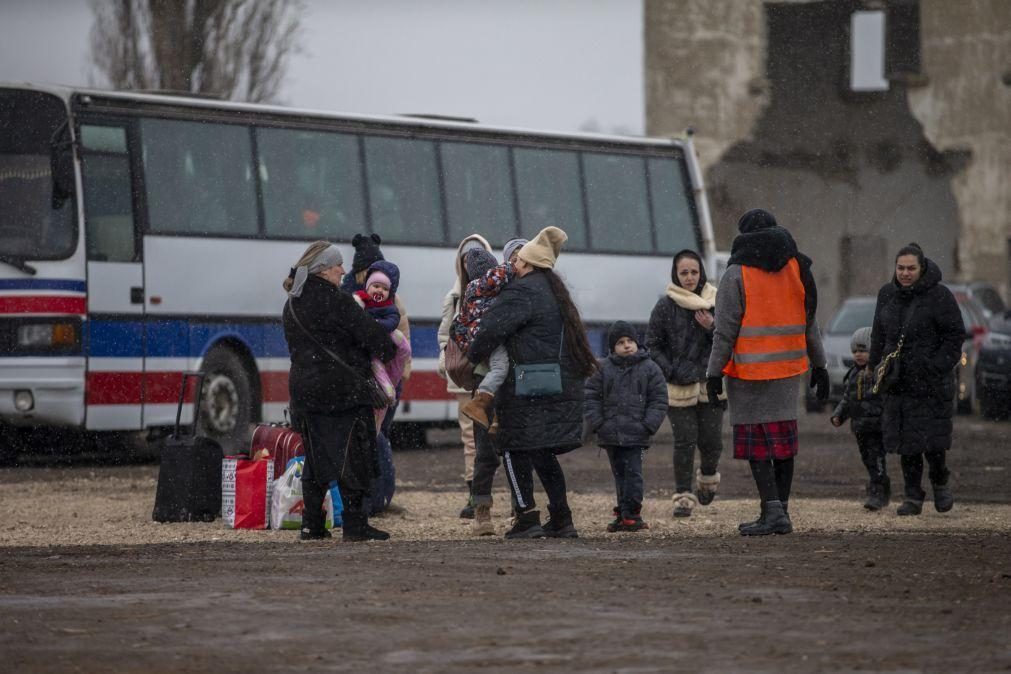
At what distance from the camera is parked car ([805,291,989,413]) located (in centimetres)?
2741

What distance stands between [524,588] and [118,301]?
1042 cm

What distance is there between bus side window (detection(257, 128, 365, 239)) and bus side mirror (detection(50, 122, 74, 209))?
7.79 ft

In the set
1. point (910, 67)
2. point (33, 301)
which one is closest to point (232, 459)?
point (33, 301)

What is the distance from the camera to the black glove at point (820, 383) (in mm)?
11281

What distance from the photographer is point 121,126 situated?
18.5 meters

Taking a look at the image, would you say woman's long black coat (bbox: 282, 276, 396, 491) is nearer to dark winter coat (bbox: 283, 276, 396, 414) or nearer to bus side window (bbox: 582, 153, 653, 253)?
dark winter coat (bbox: 283, 276, 396, 414)

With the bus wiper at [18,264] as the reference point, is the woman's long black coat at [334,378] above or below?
below

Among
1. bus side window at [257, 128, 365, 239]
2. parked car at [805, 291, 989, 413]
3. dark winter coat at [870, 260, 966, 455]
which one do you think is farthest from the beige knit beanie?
parked car at [805, 291, 989, 413]

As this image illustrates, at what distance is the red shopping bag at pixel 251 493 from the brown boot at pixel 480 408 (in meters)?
1.59

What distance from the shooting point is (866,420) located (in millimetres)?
13320

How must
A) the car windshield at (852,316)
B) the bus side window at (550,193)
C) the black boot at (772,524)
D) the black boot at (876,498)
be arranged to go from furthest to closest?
the car windshield at (852,316) → the bus side window at (550,193) → the black boot at (876,498) → the black boot at (772,524)

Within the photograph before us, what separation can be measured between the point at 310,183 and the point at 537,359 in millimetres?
9653

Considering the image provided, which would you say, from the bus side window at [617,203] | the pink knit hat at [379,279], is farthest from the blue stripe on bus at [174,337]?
the pink knit hat at [379,279]

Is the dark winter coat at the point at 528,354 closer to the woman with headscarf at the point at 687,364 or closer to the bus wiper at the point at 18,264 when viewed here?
the woman with headscarf at the point at 687,364
